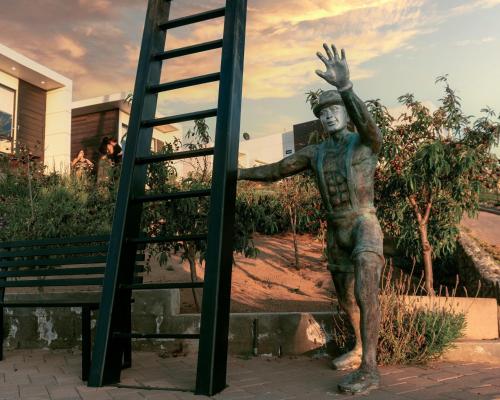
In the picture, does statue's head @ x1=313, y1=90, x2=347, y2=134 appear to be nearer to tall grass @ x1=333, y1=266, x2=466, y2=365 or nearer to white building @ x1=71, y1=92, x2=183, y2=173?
tall grass @ x1=333, y1=266, x2=466, y2=365

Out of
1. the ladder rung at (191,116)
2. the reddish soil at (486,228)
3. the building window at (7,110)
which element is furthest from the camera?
the building window at (7,110)

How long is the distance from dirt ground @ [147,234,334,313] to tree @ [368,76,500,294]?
1.40m

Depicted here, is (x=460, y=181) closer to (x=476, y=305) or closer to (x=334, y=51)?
(x=476, y=305)

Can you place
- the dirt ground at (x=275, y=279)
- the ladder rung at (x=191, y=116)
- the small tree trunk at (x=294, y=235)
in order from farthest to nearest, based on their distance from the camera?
the small tree trunk at (x=294, y=235)
the dirt ground at (x=275, y=279)
the ladder rung at (x=191, y=116)

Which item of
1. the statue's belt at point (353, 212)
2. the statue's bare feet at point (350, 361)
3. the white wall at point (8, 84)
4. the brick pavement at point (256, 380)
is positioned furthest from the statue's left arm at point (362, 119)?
the white wall at point (8, 84)

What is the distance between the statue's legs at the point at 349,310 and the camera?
157 inches

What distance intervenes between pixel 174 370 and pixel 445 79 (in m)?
5.16

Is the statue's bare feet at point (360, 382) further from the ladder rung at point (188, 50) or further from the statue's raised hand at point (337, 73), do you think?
the ladder rung at point (188, 50)

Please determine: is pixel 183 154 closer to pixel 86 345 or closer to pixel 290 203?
pixel 86 345

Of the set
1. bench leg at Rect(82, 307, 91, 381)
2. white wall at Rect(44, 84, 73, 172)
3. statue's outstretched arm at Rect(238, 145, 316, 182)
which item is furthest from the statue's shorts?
white wall at Rect(44, 84, 73, 172)

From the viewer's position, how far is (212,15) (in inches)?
162

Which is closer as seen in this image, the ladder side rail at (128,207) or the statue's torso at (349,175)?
the ladder side rail at (128,207)

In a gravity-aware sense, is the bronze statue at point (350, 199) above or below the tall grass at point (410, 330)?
above

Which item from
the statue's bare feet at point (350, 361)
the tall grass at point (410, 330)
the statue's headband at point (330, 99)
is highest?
the statue's headband at point (330, 99)
